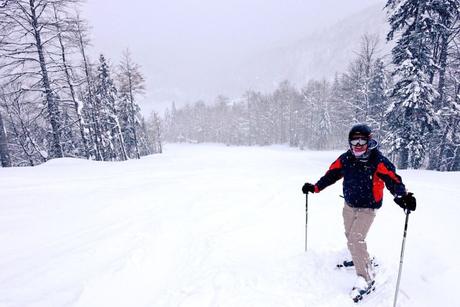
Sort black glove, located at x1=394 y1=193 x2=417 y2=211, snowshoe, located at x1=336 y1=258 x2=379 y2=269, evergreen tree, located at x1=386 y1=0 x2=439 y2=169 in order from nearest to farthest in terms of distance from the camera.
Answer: black glove, located at x1=394 y1=193 x2=417 y2=211 < snowshoe, located at x1=336 y1=258 x2=379 y2=269 < evergreen tree, located at x1=386 y1=0 x2=439 y2=169

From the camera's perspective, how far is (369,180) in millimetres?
3803

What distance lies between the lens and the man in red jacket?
370 centimetres

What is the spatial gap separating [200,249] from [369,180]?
333cm

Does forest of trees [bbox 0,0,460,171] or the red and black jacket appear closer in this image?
the red and black jacket

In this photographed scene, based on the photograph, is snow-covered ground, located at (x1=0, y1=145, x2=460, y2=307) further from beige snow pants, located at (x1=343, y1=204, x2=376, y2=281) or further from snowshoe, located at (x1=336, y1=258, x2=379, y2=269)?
beige snow pants, located at (x1=343, y1=204, x2=376, y2=281)

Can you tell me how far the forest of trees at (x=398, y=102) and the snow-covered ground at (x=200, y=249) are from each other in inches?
396

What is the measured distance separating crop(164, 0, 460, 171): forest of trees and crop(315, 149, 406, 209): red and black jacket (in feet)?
51.5

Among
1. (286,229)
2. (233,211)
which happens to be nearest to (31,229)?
(233,211)

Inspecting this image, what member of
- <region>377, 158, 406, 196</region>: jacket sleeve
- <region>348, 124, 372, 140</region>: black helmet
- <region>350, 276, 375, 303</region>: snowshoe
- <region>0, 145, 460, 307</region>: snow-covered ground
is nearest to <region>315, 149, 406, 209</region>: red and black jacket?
<region>377, 158, 406, 196</region>: jacket sleeve

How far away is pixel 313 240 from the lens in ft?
18.6

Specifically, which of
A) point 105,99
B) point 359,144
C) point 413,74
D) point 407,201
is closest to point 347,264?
point 407,201

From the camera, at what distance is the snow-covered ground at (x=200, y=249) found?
3.78 m

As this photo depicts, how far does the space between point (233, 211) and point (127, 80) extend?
94.7 ft

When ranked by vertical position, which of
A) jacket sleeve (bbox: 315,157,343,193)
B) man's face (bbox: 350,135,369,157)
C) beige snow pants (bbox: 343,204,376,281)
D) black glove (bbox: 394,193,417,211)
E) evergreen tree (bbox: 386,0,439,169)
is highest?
evergreen tree (bbox: 386,0,439,169)
